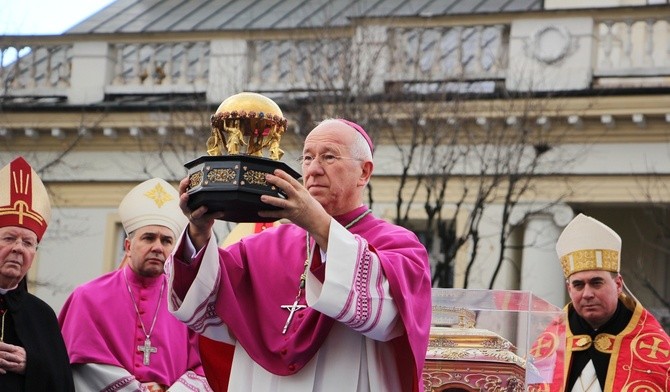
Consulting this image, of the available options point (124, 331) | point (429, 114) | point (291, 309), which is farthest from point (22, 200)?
point (429, 114)

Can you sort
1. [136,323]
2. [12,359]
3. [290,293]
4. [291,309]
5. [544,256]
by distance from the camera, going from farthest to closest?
1. [544,256]
2. [136,323]
3. [12,359]
4. [290,293]
5. [291,309]

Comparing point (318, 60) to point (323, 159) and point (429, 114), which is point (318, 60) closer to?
point (429, 114)

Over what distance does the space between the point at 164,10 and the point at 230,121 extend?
2487cm

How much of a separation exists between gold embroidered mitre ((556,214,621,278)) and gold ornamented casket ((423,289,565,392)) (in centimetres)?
178

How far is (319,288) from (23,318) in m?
2.60

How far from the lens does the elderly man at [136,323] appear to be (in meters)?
10.7

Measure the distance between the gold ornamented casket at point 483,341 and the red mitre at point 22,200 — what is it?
2.22 meters

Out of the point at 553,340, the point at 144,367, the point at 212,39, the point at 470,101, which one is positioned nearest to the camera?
the point at 553,340

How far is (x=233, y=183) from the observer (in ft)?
24.5

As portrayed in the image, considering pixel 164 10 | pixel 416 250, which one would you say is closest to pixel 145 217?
pixel 416 250

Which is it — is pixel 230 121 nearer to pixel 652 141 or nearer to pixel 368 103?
pixel 368 103

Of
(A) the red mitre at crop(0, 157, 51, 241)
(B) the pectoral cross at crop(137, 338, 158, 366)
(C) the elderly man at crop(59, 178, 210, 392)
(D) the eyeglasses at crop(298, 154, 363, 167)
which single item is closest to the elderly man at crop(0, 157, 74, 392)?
(A) the red mitre at crop(0, 157, 51, 241)

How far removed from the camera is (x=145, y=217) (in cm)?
1134

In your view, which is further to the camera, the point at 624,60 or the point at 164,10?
the point at 164,10
